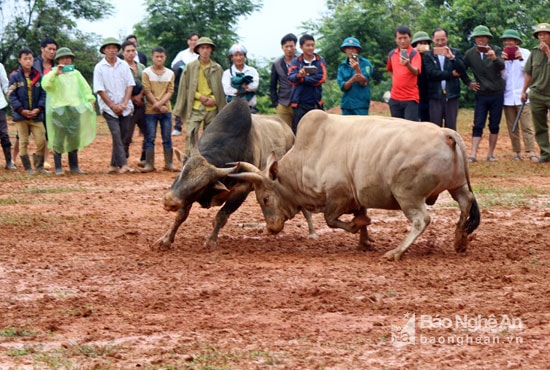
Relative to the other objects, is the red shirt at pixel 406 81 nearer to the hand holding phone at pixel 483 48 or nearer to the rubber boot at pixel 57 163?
the hand holding phone at pixel 483 48

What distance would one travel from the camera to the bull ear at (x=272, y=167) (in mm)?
9891

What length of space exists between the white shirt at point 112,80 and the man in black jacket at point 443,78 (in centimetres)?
453

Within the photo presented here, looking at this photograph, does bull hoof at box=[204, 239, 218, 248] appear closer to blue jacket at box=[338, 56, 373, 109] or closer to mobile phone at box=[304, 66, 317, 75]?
mobile phone at box=[304, 66, 317, 75]

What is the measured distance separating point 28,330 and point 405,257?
3639mm

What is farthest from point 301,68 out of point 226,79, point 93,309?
point 93,309

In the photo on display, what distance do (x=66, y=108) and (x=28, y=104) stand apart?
0.87m

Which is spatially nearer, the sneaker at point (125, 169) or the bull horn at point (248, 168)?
the bull horn at point (248, 168)

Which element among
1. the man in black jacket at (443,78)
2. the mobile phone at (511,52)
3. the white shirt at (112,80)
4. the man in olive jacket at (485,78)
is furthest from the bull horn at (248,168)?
the mobile phone at (511,52)

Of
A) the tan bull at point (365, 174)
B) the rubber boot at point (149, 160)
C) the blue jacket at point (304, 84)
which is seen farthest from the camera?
the rubber boot at point (149, 160)

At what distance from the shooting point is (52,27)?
89.0ft

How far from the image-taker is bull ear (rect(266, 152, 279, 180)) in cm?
989

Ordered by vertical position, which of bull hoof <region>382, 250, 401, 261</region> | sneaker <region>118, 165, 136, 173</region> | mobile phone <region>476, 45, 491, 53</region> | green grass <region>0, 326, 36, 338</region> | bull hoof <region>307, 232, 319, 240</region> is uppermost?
mobile phone <region>476, 45, 491, 53</region>

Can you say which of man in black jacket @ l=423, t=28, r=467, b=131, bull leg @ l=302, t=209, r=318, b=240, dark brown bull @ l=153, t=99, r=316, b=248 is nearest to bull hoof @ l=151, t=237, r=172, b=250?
dark brown bull @ l=153, t=99, r=316, b=248

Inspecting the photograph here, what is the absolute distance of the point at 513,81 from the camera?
16.9 meters
